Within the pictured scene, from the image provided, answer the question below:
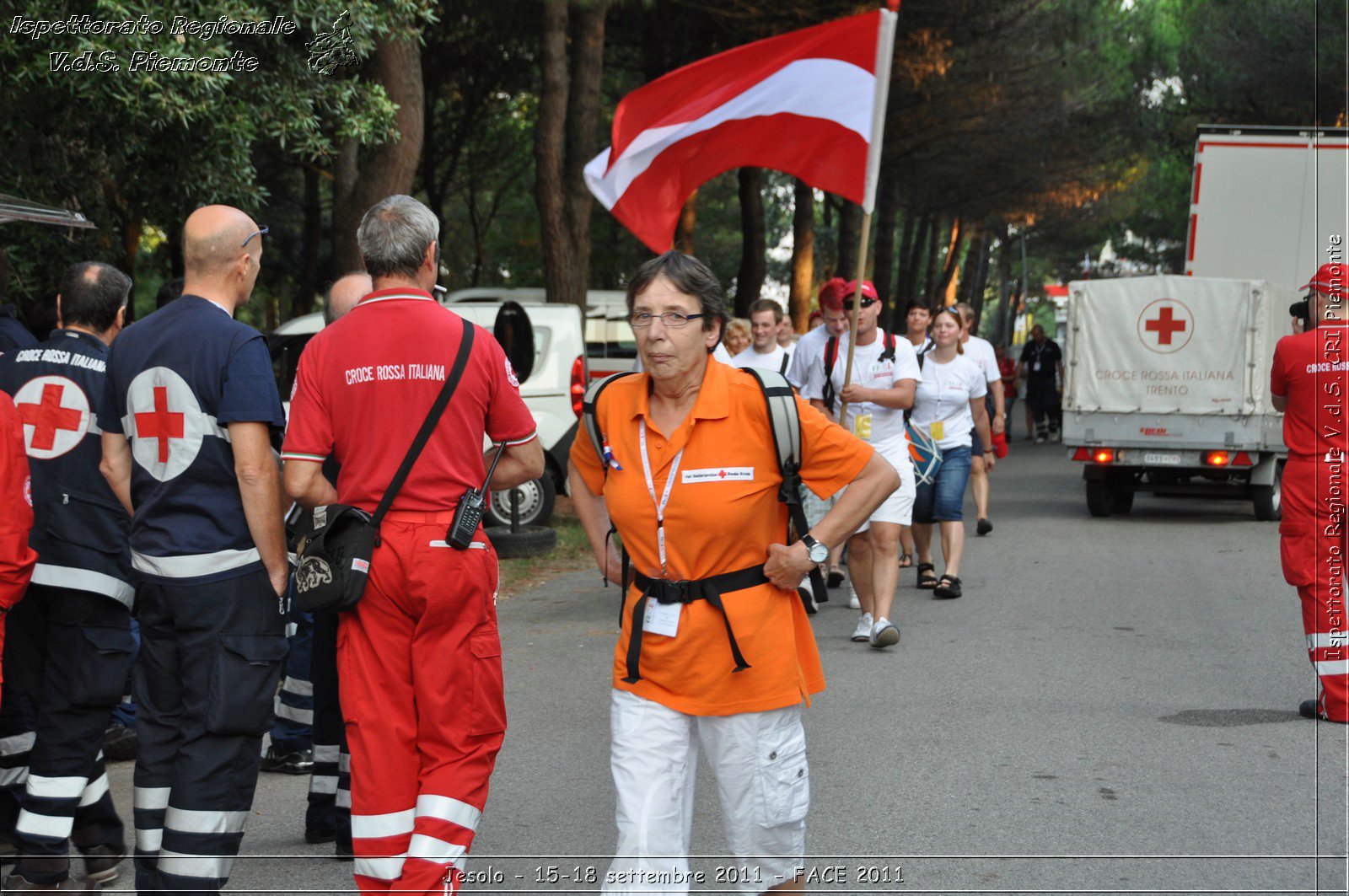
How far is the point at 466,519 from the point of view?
402 cm

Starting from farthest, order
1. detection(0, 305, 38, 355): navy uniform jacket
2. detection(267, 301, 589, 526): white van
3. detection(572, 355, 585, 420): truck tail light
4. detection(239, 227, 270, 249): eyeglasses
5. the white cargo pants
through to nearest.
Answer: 1. detection(572, 355, 585, 420): truck tail light
2. detection(267, 301, 589, 526): white van
3. detection(0, 305, 38, 355): navy uniform jacket
4. detection(239, 227, 270, 249): eyeglasses
5. the white cargo pants

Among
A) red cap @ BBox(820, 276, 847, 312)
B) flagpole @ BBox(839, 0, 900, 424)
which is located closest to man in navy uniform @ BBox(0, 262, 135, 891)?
flagpole @ BBox(839, 0, 900, 424)

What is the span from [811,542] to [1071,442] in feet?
41.5

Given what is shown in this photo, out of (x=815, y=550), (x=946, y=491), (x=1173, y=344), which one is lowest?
(x=946, y=491)

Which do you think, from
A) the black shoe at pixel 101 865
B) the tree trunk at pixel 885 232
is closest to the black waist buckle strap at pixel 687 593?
the black shoe at pixel 101 865

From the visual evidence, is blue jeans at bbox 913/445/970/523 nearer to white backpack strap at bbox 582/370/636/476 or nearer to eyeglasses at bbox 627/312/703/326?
white backpack strap at bbox 582/370/636/476

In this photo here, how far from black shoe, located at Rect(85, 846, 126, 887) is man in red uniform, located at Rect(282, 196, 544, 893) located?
1.46 meters

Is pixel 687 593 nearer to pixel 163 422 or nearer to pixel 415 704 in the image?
pixel 415 704

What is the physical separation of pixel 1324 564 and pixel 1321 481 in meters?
0.38

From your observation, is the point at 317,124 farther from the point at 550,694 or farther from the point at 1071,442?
the point at 1071,442

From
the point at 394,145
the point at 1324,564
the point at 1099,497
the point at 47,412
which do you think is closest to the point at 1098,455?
the point at 1099,497

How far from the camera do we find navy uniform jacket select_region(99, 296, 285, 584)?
4.07 meters

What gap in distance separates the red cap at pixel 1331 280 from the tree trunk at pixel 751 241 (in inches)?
713

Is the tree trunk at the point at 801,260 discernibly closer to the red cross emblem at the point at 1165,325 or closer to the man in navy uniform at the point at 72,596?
the red cross emblem at the point at 1165,325
